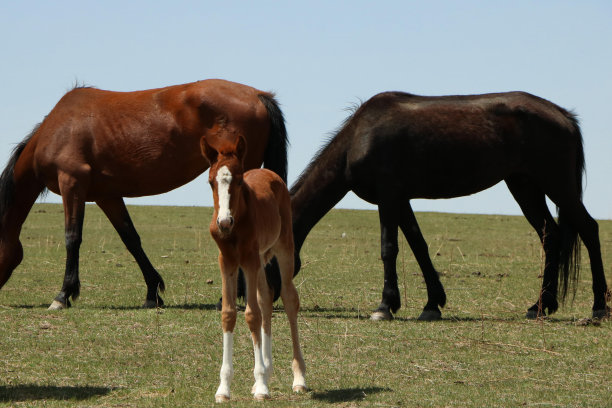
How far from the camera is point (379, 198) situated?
10.1 m

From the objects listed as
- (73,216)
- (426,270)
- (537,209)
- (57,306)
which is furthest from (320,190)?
(57,306)

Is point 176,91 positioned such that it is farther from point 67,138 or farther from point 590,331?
point 590,331

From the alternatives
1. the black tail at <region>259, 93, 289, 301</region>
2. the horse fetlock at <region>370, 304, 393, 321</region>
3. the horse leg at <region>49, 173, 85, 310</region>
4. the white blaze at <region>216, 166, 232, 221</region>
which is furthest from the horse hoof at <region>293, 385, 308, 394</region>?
the horse leg at <region>49, 173, 85, 310</region>

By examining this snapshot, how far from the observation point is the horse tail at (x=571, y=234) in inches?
420

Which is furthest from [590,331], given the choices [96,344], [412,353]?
[96,344]

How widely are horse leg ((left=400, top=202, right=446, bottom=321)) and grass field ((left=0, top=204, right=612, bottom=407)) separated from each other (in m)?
0.22

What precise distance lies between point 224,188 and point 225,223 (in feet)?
0.86

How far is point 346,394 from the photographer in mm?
6387

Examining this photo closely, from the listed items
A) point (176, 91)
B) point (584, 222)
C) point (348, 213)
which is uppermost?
point (176, 91)

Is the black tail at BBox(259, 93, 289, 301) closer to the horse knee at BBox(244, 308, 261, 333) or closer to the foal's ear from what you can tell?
the horse knee at BBox(244, 308, 261, 333)

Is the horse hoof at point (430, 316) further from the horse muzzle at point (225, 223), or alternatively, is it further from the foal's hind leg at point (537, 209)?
the horse muzzle at point (225, 223)

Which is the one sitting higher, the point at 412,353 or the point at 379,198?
the point at 379,198

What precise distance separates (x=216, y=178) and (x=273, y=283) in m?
4.04

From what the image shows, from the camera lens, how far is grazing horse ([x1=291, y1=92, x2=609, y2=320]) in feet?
33.3
